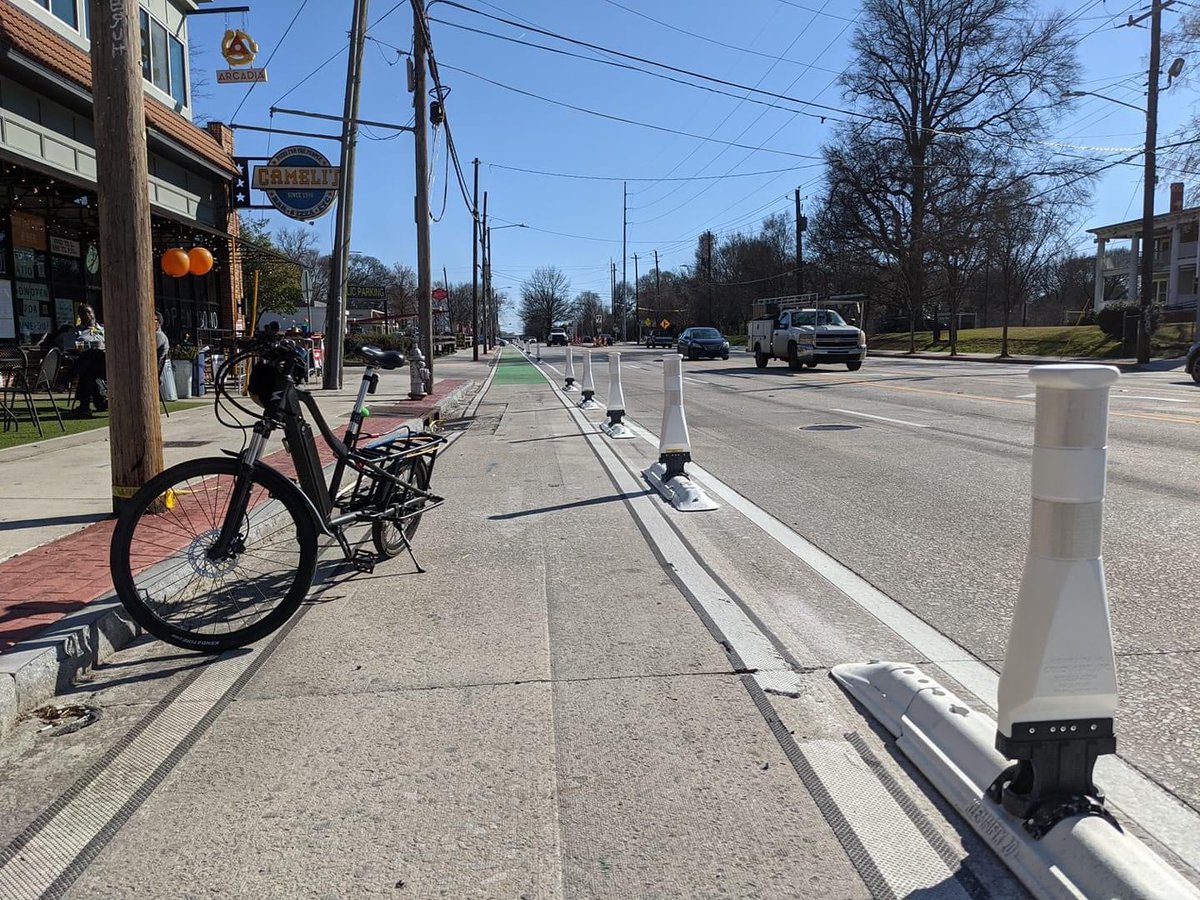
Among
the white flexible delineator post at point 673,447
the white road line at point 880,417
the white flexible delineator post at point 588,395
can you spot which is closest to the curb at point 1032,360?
the white road line at point 880,417

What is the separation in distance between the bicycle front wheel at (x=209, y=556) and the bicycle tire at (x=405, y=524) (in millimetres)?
876

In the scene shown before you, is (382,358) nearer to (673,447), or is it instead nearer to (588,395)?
(673,447)

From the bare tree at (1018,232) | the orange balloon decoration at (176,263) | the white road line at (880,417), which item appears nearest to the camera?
the white road line at (880,417)

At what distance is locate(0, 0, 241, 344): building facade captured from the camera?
1391 centimetres

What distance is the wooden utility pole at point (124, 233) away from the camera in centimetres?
623

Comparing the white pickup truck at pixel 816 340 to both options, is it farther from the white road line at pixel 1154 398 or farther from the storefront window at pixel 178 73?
the storefront window at pixel 178 73

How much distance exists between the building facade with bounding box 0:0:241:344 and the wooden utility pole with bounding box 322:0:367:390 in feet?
9.98

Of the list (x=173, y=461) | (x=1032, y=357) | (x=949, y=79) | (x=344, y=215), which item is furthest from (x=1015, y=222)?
(x=173, y=461)

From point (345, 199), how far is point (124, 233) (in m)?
12.8

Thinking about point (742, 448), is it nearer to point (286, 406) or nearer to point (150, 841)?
point (286, 406)

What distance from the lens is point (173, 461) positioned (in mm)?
9203

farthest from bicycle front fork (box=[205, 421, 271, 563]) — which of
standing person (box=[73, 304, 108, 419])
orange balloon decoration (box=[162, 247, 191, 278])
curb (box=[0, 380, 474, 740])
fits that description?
orange balloon decoration (box=[162, 247, 191, 278])

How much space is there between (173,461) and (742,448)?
21.4ft

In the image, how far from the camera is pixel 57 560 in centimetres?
556
